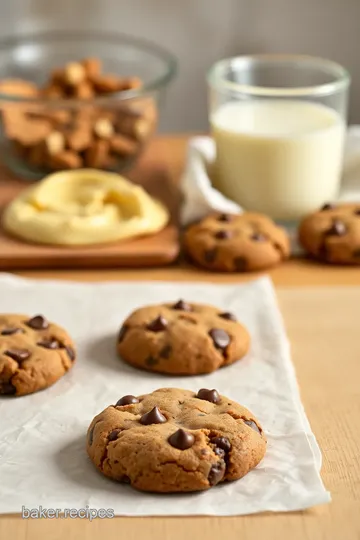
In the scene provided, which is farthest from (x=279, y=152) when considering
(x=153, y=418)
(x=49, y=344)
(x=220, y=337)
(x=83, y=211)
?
(x=153, y=418)

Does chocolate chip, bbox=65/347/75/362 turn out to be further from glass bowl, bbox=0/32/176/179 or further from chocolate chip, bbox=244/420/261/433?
glass bowl, bbox=0/32/176/179

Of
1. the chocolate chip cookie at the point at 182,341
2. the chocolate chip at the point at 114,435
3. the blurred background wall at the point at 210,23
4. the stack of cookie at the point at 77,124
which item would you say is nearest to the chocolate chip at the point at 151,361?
the chocolate chip cookie at the point at 182,341

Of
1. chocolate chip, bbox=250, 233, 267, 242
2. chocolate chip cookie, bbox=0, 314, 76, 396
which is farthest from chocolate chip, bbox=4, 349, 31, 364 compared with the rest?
chocolate chip, bbox=250, 233, 267, 242

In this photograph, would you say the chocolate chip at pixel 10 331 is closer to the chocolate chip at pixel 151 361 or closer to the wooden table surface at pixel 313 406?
the chocolate chip at pixel 151 361

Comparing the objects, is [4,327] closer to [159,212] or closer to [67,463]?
[67,463]

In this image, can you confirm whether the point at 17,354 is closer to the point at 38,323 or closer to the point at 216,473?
the point at 38,323

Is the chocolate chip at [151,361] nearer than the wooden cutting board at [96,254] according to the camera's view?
Yes

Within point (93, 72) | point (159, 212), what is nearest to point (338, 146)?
point (159, 212)
